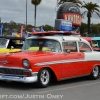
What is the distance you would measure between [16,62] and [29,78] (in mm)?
620

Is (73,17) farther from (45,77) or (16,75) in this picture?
(16,75)

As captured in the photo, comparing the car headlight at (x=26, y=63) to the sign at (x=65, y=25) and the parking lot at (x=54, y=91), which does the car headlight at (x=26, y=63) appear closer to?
the parking lot at (x=54, y=91)

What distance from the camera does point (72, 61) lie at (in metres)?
9.37

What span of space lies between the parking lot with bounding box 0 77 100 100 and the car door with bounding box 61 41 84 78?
41 cm

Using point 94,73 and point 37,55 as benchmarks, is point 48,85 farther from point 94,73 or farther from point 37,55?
point 94,73

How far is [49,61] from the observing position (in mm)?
8547

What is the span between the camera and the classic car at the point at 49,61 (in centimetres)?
812

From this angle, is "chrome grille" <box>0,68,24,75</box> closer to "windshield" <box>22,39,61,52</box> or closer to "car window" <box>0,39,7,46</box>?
"windshield" <box>22,39,61,52</box>

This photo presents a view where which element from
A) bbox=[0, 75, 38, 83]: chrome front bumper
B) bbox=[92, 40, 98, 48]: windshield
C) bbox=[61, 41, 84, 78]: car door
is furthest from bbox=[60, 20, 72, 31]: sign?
bbox=[0, 75, 38, 83]: chrome front bumper

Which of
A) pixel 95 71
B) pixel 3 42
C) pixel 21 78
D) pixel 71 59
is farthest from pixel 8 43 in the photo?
pixel 21 78

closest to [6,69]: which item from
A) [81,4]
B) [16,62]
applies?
[16,62]

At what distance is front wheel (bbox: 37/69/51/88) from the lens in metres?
8.27

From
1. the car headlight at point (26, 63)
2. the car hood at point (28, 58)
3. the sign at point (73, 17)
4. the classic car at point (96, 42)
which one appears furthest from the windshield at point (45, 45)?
the sign at point (73, 17)

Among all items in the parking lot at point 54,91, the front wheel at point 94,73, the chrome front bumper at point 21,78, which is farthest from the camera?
the front wheel at point 94,73
